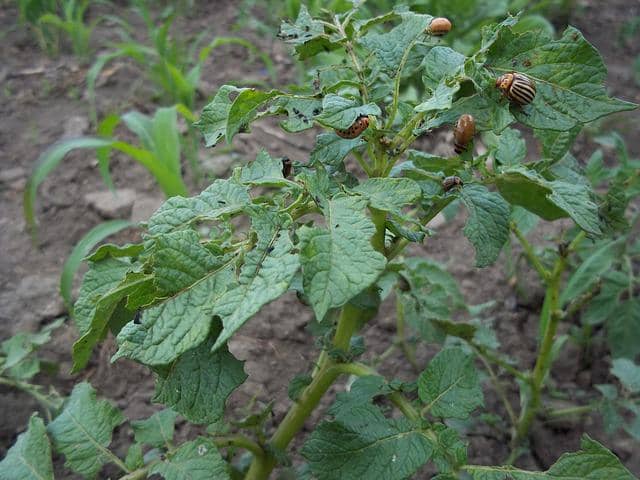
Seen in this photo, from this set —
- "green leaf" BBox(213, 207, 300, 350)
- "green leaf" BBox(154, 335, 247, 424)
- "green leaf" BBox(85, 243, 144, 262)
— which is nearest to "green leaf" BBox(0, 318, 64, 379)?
"green leaf" BBox(85, 243, 144, 262)

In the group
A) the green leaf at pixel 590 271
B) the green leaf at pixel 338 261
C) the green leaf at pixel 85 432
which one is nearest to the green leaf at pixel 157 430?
the green leaf at pixel 85 432

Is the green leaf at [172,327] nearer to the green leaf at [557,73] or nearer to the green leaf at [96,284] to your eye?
the green leaf at [96,284]

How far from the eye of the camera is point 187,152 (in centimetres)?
232

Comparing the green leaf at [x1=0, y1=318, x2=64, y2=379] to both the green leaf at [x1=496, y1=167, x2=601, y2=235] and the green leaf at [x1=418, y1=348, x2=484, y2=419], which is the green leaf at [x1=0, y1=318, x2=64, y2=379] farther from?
the green leaf at [x1=496, y1=167, x2=601, y2=235]

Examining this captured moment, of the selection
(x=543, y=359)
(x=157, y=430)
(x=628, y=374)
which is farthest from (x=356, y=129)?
(x=628, y=374)

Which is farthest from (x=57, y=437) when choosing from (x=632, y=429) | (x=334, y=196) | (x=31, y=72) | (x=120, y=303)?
(x=31, y=72)

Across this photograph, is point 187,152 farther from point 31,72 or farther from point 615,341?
point 615,341

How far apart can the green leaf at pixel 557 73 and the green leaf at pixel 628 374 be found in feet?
2.37

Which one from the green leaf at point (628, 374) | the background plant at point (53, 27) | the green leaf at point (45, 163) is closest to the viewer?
the green leaf at point (628, 374)

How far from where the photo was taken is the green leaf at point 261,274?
0.71 metres

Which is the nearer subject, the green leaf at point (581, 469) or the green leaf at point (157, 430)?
the green leaf at point (581, 469)

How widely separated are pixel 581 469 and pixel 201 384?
56 centimetres

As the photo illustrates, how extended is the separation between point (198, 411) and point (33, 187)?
1.14 meters

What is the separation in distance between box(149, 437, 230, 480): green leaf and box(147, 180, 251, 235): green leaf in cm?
36
